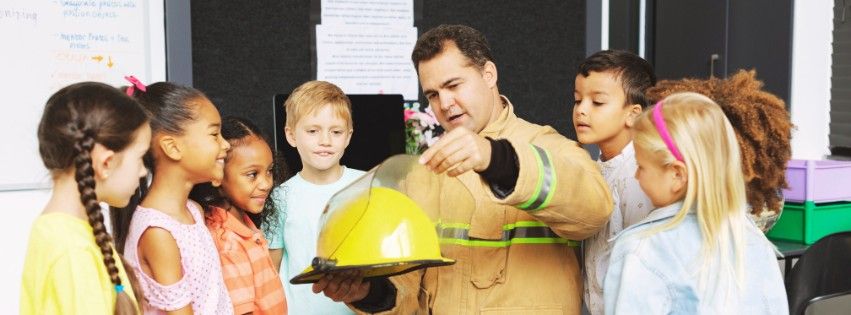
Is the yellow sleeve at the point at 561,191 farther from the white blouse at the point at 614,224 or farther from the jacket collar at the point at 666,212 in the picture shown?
the white blouse at the point at 614,224

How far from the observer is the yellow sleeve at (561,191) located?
127 centimetres

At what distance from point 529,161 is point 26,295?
0.73m

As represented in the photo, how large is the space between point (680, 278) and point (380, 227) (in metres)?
0.46

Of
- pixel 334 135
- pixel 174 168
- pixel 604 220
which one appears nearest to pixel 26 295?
pixel 174 168

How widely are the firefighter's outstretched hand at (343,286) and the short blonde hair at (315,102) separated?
891 mm

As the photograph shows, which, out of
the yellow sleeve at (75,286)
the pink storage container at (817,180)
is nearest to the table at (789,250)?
the pink storage container at (817,180)

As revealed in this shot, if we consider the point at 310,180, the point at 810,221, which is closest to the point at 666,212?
the point at 310,180

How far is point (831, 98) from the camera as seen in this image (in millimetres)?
3770

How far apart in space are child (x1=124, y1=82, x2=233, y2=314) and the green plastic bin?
80.0 inches

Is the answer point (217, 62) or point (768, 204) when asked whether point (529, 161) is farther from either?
point (217, 62)

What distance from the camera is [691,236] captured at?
4.64 feet

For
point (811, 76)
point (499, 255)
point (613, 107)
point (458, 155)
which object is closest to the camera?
point (458, 155)

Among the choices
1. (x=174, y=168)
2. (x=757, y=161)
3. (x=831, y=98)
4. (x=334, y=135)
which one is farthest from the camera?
(x=831, y=98)

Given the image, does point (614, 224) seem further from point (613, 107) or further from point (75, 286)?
point (75, 286)
